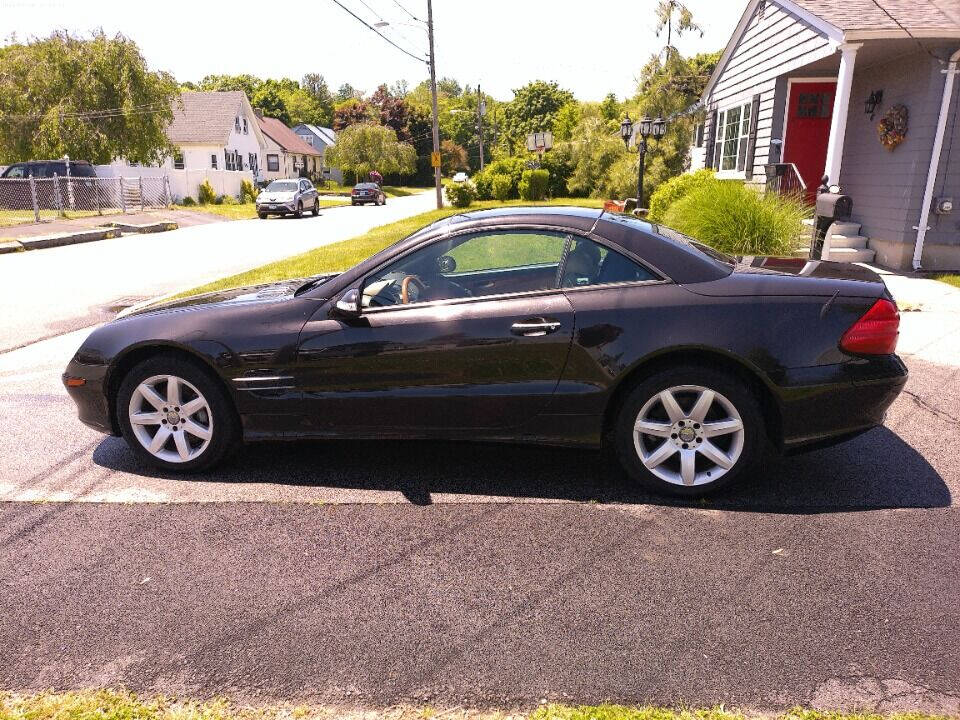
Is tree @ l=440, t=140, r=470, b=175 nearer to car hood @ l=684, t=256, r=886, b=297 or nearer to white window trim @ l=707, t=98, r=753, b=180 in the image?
white window trim @ l=707, t=98, r=753, b=180

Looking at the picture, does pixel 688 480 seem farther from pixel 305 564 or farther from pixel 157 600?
pixel 157 600

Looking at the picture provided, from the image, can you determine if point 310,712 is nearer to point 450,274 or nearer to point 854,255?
point 450,274

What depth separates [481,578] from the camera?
126 inches

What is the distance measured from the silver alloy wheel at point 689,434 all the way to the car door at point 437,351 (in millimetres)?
546

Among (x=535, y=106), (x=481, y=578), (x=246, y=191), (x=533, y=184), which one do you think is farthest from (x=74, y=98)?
(x=535, y=106)

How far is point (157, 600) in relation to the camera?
3072mm

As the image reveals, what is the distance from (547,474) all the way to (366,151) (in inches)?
2618

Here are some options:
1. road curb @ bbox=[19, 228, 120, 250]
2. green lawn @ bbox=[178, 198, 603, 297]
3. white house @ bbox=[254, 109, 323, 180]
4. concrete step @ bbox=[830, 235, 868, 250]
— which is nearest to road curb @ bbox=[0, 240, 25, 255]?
road curb @ bbox=[19, 228, 120, 250]

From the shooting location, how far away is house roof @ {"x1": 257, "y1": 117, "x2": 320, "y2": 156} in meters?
67.8

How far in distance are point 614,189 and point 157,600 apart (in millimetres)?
30032

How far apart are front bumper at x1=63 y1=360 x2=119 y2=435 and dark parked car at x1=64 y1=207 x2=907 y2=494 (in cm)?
1

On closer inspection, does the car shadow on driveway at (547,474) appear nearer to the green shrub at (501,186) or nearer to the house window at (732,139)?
the house window at (732,139)

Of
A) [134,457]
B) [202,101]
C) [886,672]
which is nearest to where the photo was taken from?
[886,672]

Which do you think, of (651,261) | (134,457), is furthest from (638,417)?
(134,457)
